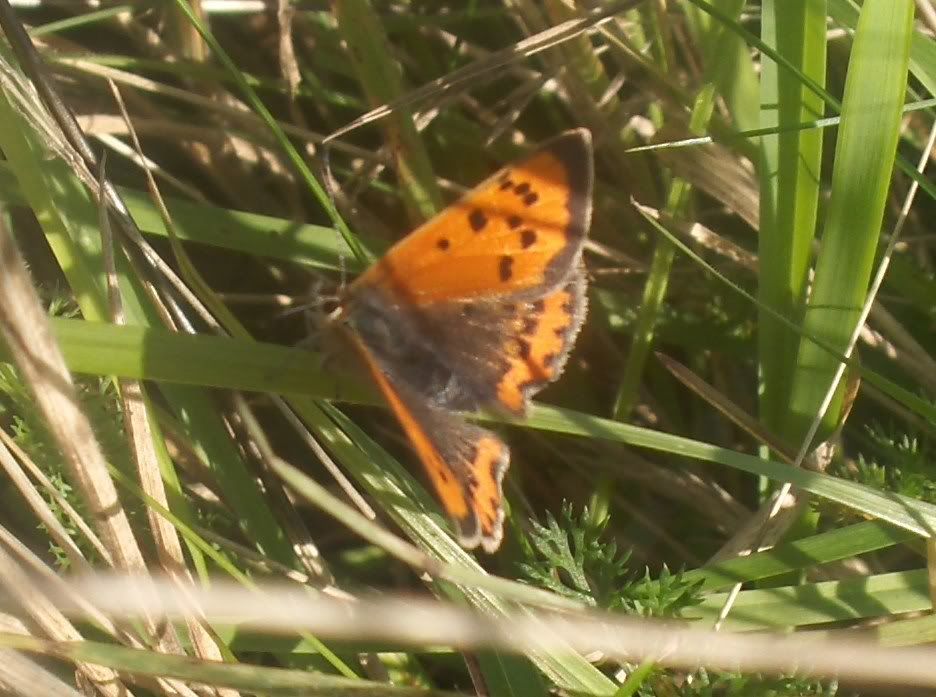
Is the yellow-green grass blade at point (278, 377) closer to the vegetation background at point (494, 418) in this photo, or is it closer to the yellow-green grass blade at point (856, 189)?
the vegetation background at point (494, 418)

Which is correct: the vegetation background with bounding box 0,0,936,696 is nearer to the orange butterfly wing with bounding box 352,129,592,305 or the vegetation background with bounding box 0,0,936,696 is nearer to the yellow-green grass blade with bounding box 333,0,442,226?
the yellow-green grass blade with bounding box 333,0,442,226

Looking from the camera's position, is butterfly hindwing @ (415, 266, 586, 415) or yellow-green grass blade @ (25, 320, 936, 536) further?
butterfly hindwing @ (415, 266, 586, 415)

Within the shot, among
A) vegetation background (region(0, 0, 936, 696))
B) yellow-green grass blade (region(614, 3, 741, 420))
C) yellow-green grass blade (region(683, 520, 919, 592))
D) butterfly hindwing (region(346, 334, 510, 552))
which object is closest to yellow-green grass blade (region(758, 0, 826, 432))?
vegetation background (region(0, 0, 936, 696))

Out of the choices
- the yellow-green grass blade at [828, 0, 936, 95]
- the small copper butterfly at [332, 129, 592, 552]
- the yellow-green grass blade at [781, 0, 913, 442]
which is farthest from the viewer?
the yellow-green grass blade at [828, 0, 936, 95]

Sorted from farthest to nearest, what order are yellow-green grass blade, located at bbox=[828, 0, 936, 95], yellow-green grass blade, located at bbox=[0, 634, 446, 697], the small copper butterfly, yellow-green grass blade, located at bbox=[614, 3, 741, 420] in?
yellow-green grass blade, located at bbox=[614, 3, 741, 420]
yellow-green grass blade, located at bbox=[828, 0, 936, 95]
the small copper butterfly
yellow-green grass blade, located at bbox=[0, 634, 446, 697]

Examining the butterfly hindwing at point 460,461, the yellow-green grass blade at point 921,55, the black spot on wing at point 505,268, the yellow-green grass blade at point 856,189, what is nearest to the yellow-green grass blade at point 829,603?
the yellow-green grass blade at point 856,189

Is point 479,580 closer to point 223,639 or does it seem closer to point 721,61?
point 223,639

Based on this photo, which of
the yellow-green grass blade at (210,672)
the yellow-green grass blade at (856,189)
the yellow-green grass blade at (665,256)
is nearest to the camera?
the yellow-green grass blade at (210,672)

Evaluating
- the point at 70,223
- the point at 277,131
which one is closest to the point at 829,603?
the point at 277,131

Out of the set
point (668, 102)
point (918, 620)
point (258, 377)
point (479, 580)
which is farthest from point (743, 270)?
point (479, 580)
